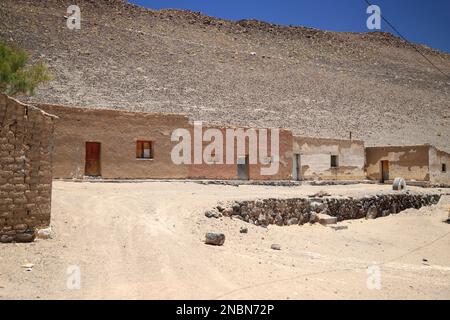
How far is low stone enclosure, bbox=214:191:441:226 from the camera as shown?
13141 mm

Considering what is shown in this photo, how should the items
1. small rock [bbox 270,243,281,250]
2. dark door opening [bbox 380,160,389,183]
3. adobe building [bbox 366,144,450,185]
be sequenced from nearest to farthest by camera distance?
small rock [bbox 270,243,281,250] < adobe building [bbox 366,144,450,185] < dark door opening [bbox 380,160,389,183]

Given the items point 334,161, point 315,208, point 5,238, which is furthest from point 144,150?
point 334,161

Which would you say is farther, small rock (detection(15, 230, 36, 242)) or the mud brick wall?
small rock (detection(15, 230, 36, 242))

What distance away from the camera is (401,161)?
3066 centimetres

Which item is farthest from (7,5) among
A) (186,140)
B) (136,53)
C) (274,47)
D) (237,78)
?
(186,140)

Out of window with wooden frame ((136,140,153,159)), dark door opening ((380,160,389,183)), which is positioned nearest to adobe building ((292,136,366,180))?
dark door opening ((380,160,389,183))

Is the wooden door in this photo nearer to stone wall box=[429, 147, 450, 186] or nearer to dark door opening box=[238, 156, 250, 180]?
dark door opening box=[238, 156, 250, 180]

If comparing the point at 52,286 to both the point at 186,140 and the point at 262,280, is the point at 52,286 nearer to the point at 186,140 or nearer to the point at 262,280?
the point at 262,280

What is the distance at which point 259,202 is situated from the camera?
1379 centimetres

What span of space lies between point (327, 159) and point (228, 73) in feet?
89.0

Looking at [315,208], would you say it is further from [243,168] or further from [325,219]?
[243,168]

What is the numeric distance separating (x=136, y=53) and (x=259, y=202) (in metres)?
41.3

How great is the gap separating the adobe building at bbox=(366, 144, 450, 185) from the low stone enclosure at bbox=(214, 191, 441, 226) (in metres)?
9.68

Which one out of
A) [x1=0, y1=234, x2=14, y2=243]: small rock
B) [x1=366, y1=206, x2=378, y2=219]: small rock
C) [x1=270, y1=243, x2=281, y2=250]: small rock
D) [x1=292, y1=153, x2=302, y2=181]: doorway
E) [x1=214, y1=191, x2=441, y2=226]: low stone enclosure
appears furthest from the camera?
[x1=292, y1=153, x2=302, y2=181]: doorway
